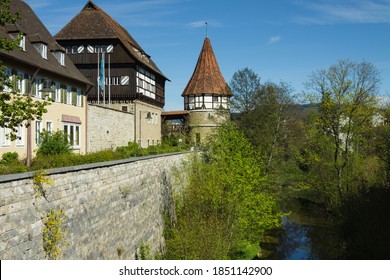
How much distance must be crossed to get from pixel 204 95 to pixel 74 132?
2446 centimetres

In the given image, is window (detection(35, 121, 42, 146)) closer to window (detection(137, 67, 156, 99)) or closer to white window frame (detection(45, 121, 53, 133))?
white window frame (detection(45, 121, 53, 133))

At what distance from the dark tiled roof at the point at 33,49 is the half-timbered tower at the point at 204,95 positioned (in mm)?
21745

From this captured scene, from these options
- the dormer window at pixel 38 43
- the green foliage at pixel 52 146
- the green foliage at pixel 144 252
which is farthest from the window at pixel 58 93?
the green foliage at pixel 144 252

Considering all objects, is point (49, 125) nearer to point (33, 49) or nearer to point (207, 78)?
point (33, 49)

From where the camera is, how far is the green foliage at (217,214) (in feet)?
53.0

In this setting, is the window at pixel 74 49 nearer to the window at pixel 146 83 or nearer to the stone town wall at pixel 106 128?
the window at pixel 146 83

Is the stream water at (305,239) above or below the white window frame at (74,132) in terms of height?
below

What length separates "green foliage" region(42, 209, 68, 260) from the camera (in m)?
8.77

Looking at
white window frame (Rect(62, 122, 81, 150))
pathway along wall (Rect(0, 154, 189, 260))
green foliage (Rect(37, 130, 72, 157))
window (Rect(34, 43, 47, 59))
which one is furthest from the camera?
white window frame (Rect(62, 122, 81, 150))

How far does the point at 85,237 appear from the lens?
10.6 m

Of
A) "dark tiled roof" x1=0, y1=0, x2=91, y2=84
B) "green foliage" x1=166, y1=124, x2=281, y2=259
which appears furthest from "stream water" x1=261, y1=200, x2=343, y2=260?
"dark tiled roof" x1=0, y1=0, x2=91, y2=84

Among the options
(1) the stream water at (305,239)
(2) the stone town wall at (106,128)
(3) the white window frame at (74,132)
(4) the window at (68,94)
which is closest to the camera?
(1) the stream water at (305,239)

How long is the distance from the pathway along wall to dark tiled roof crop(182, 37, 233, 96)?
29012 millimetres

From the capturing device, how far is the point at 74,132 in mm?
25000
